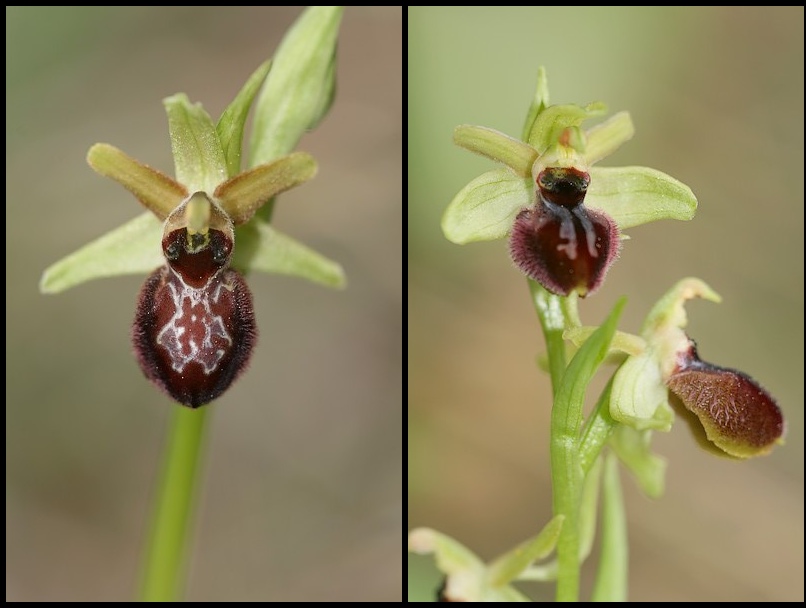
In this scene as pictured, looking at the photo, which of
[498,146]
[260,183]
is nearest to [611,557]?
[498,146]

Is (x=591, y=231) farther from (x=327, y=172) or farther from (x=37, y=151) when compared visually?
(x=37, y=151)

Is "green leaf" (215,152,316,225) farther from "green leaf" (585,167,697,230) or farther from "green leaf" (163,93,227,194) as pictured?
"green leaf" (585,167,697,230)

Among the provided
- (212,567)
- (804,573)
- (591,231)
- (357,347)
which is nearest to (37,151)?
(357,347)

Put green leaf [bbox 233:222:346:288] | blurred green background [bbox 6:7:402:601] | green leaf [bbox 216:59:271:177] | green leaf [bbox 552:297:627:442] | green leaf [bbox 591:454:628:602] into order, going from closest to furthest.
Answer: green leaf [bbox 552:297:627:442], green leaf [bbox 216:59:271:177], green leaf [bbox 233:222:346:288], green leaf [bbox 591:454:628:602], blurred green background [bbox 6:7:402:601]

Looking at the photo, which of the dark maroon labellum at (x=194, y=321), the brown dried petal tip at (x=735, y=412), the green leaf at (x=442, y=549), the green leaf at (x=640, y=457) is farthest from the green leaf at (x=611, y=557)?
the dark maroon labellum at (x=194, y=321)

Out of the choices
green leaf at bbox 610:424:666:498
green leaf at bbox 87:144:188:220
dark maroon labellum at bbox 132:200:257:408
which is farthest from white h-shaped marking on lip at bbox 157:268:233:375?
green leaf at bbox 610:424:666:498

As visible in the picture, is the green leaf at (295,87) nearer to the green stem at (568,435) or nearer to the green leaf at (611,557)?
the green stem at (568,435)

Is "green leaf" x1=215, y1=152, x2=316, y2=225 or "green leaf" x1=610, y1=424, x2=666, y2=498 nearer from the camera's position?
"green leaf" x1=215, y1=152, x2=316, y2=225
